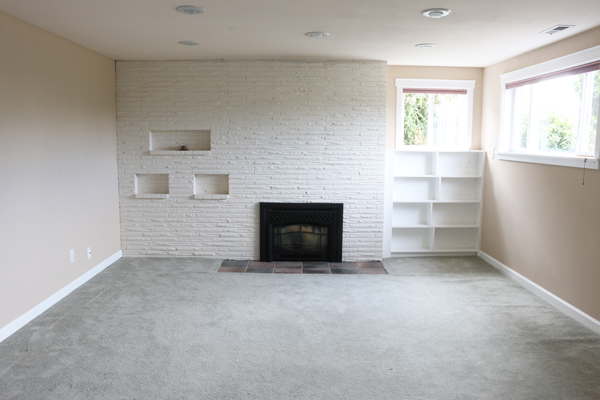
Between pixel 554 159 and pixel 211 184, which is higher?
pixel 554 159

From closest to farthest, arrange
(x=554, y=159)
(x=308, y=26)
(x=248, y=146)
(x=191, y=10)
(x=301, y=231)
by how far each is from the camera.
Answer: (x=191, y=10), (x=308, y=26), (x=554, y=159), (x=248, y=146), (x=301, y=231)

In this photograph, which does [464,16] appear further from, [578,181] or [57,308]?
[57,308]

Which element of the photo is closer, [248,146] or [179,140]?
[248,146]

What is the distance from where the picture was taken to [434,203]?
588 centimetres

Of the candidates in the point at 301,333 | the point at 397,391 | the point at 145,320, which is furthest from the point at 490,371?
the point at 145,320

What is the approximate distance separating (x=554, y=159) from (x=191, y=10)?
3.40 metres

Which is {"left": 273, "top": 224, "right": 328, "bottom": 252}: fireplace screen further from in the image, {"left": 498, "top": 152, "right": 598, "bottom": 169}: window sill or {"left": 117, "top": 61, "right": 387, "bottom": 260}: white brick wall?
{"left": 498, "top": 152, "right": 598, "bottom": 169}: window sill

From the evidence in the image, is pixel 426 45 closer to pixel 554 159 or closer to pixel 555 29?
pixel 555 29

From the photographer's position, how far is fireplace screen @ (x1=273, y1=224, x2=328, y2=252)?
222 inches

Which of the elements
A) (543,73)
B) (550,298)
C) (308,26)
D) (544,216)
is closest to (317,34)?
(308,26)

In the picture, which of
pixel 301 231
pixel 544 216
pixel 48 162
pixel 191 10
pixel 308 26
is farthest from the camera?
pixel 301 231

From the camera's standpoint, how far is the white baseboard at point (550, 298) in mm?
3697

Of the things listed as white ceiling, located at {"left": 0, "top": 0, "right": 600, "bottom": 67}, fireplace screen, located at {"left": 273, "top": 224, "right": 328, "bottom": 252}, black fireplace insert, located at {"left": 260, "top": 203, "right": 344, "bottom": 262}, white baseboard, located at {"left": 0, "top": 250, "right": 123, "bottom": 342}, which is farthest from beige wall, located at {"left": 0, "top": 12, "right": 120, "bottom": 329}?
fireplace screen, located at {"left": 273, "top": 224, "right": 328, "bottom": 252}

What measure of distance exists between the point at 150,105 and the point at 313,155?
6.70 ft
